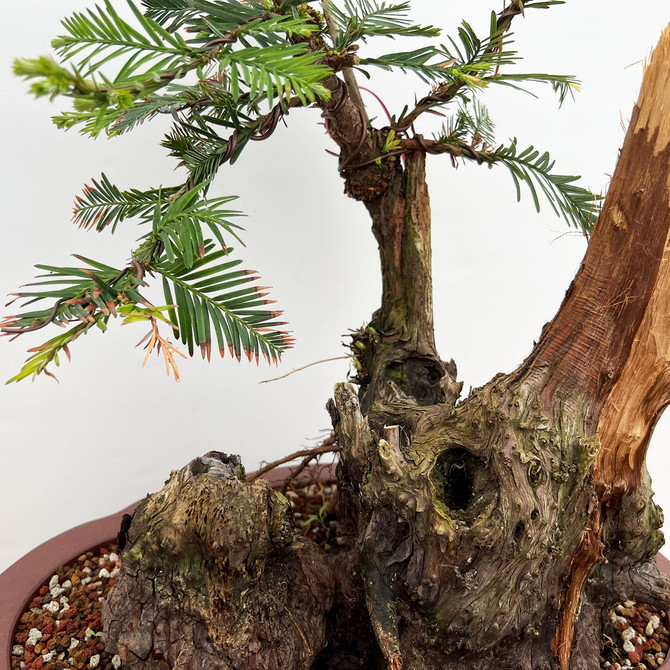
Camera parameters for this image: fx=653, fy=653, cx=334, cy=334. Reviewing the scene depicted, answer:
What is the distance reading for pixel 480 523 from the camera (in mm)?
692

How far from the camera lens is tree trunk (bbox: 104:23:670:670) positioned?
0.70 meters

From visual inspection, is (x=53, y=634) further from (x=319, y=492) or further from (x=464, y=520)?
(x=464, y=520)

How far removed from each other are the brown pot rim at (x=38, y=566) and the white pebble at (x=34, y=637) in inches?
0.9

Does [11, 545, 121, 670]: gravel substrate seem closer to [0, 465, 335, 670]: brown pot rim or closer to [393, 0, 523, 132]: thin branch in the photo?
[0, 465, 335, 670]: brown pot rim

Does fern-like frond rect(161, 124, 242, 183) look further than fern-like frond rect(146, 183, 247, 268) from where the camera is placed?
Yes

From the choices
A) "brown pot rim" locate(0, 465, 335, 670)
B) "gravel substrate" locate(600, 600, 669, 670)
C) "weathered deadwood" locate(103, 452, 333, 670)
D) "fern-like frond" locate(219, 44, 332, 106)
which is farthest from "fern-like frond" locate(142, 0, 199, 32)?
"gravel substrate" locate(600, 600, 669, 670)

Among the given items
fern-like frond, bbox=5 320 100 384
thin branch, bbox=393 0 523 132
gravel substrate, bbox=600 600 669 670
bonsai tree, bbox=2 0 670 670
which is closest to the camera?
fern-like frond, bbox=5 320 100 384

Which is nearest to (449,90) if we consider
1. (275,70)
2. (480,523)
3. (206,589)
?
(275,70)

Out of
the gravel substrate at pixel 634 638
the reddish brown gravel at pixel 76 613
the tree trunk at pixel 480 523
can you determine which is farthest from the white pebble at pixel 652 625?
the reddish brown gravel at pixel 76 613

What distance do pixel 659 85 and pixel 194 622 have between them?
78 cm

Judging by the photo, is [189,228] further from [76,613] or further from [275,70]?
[76,613]

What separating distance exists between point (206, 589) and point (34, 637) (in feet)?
1.11

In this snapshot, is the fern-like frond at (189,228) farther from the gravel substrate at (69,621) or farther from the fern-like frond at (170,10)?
the gravel substrate at (69,621)

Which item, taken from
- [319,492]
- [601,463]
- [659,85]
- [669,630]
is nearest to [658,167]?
[659,85]
